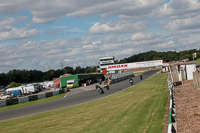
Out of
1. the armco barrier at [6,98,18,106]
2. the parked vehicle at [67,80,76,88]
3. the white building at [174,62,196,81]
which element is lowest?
the armco barrier at [6,98,18,106]

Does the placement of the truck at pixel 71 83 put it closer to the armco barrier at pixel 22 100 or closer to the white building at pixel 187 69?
the armco barrier at pixel 22 100

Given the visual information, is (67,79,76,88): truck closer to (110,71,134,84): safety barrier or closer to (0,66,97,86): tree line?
(110,71,134,84): safety barrier

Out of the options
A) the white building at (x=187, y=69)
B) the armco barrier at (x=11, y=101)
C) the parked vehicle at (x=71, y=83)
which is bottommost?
the armco barrier at (x=11, y=101)

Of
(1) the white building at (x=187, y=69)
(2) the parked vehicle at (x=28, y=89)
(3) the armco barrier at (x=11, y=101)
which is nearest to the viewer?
(1) the white building at (x=187, y=69)

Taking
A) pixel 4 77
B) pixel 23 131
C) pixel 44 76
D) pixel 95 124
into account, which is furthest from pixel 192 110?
pixel 44 76

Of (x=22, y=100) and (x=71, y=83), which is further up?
(x=71, y=83)

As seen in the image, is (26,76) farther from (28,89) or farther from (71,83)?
(71,83)

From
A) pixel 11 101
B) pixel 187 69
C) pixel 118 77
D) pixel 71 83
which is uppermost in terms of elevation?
pixel 187 69

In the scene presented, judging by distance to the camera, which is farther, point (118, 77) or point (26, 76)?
point (26, 76)

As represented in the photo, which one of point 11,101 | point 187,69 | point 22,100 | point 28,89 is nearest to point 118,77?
point 28,89

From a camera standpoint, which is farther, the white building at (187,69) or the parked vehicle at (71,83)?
the parked vehicle at (71,83)

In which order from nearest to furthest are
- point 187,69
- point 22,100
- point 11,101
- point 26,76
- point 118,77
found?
point 187,69 < point 11,101 < point 22,100 < point 118,77 < point 26,76

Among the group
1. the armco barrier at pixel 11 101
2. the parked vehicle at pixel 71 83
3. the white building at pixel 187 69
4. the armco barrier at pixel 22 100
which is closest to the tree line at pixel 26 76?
the parked vehicle at pixel 71 83

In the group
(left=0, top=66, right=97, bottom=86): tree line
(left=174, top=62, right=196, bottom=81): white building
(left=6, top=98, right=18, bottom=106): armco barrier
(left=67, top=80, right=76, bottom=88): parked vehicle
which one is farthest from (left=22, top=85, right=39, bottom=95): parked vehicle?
(left=0, top=66, right=97, bottom=86): tree line
